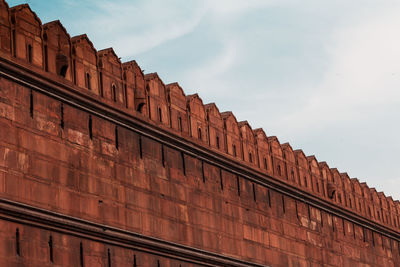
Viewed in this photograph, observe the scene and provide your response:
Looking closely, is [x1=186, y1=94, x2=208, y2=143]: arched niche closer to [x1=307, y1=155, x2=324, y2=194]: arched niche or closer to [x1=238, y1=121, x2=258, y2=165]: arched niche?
[x1=238, y1=121, x2=258, y2=165]: arched niche

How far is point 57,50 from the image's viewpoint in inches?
851

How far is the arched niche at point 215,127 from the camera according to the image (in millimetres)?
28016

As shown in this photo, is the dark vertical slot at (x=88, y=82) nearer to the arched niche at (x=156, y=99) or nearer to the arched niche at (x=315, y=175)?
the arched niche at (x=156, y=99)

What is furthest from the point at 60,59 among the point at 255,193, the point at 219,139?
the point at 255,193

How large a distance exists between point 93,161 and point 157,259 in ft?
11.5

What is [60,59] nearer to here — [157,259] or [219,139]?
[157,259]

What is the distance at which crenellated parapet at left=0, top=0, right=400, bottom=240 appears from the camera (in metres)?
20.7

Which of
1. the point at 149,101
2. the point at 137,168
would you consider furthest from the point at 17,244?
the point at 149,101

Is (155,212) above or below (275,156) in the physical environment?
below

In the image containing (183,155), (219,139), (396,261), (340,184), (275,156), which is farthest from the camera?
(396,261)

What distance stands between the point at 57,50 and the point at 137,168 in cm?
400

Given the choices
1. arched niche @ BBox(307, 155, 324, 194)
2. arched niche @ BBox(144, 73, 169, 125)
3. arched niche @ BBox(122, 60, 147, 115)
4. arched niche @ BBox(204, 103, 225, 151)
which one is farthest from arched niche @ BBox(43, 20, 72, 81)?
arched niche @ BBox(307, 155, 324, 194)

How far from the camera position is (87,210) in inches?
836

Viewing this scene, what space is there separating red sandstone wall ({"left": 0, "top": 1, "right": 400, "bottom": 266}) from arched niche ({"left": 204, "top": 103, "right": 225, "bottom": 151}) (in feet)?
0.12
